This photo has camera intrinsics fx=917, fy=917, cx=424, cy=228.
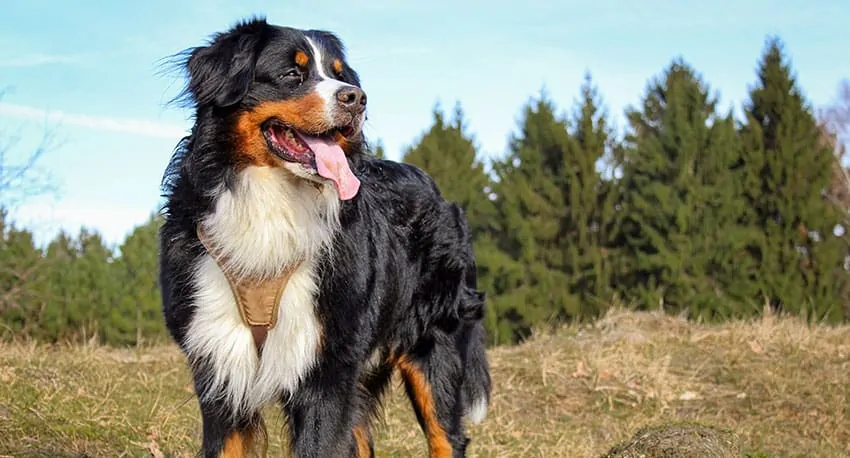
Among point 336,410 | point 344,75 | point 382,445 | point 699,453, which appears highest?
point 344,75

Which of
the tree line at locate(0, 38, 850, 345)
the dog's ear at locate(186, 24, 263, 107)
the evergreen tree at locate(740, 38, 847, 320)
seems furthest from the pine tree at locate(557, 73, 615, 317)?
the dog's ear at locate(186, 24, 263, 107)

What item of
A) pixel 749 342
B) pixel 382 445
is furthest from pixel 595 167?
pixel 382 445

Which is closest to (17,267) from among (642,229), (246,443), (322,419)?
(642,229)

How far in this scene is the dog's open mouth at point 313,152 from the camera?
3730mm

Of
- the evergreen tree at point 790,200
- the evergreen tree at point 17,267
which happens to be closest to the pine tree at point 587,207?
the evergreen tree at point 790,200

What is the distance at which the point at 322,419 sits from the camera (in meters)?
3.73

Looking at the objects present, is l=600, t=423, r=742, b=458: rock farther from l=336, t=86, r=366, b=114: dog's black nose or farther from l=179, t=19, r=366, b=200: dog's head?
l=336, t=86, r=366, b=114: dog's black nose

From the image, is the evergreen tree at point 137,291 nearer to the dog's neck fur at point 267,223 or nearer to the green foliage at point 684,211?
the green foliage at point 684,211

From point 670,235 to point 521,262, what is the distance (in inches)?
131

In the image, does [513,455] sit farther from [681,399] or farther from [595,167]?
[595,167]

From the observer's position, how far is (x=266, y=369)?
3797mm

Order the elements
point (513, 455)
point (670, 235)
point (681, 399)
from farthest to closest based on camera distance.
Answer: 1. point (670, 235)
2. point (681, 399)
3. point (513, 455)

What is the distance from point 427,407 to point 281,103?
2.04 m

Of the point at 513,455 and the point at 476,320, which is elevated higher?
the point at 476,320
